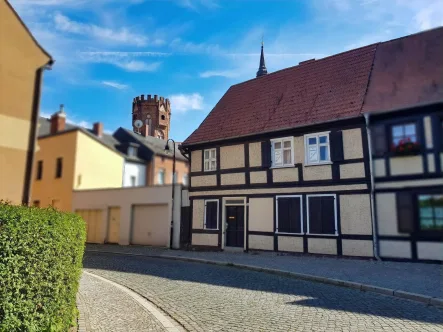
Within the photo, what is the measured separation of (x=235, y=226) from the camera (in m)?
16.4

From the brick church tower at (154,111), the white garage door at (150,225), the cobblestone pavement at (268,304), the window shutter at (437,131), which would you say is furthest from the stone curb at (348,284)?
the brick church tower at (154,111)

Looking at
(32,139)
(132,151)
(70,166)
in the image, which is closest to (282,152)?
(132,151)

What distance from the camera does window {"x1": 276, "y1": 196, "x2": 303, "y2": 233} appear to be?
14.3 metres

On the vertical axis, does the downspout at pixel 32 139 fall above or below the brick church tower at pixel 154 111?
below

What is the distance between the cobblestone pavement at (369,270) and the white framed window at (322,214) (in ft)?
3.40

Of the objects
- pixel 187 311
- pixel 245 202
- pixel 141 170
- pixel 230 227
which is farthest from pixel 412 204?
pixel 141 170

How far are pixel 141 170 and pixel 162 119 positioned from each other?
115 feet

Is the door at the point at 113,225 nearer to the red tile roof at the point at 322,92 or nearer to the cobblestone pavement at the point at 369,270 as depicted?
the red tile roof at the point at 322,92

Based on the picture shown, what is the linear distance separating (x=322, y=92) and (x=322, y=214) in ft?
17.6

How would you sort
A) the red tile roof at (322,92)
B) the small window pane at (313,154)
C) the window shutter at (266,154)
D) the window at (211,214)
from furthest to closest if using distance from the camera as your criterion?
the window at (211,214), the window shutter at (266,154), the small window pane at (313,154), the red tile roof at (322,92)

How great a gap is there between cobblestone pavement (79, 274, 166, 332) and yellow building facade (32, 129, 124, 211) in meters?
1.79

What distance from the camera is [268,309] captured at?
20.3 feet

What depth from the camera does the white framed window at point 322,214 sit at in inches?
531

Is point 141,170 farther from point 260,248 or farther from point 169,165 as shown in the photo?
point 260,248
